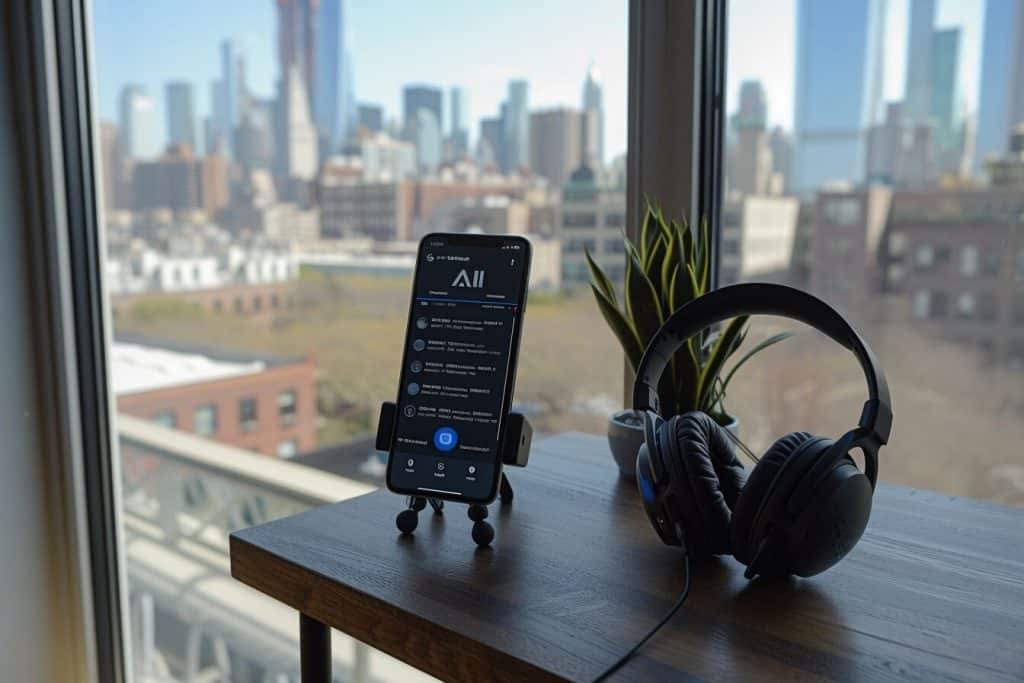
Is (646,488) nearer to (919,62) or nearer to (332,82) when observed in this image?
(919,62)

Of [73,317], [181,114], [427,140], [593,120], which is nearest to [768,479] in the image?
[593,120]

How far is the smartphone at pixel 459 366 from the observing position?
2.57 ft

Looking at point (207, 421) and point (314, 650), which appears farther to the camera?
point (207, 421)

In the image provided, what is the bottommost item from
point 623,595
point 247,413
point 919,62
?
point 247,413

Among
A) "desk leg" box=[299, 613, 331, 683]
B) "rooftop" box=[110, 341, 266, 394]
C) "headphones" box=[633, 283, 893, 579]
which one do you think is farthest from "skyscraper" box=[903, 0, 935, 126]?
"rooftop" box=[110, 341, 266, 394]

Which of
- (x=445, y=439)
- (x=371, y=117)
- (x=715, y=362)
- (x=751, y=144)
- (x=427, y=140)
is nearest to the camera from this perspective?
(x=445, y=439)

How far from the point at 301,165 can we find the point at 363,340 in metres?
0.61

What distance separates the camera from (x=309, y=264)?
7.50 ft

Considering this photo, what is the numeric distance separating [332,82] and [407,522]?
1858mm

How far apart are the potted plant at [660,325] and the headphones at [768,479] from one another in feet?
0.51

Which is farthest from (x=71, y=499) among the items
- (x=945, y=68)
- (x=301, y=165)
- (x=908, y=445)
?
(x=945, y=68)

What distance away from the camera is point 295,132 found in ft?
7.94

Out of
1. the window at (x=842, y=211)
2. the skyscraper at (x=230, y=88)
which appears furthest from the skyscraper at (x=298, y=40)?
the window at (x=842, y=211)

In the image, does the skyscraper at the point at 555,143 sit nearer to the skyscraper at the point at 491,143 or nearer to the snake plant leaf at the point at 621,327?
the skyscraper at the point at 491,143
